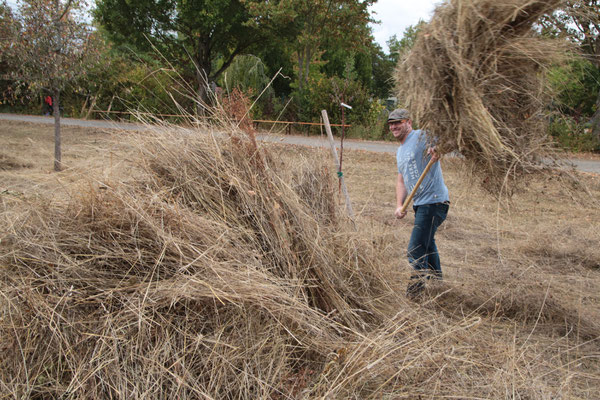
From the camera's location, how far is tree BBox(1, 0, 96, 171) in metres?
8.59

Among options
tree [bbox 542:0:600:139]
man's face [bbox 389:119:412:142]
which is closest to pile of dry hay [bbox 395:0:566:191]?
tree [bbox 542:0:600:139]

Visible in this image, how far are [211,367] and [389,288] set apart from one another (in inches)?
53.3

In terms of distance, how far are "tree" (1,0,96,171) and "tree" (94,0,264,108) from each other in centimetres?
893

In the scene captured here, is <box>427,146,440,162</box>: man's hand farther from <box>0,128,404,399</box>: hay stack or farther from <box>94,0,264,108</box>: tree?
<box>94,0,264,108</box>: tree

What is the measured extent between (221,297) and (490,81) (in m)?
1.89

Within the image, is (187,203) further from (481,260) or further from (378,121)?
(378,121)

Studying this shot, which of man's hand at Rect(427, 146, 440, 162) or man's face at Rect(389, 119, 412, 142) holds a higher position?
man's face at Rect(389, 119, 412, 142)

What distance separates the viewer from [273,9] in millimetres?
17984

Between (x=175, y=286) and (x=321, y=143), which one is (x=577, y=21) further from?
(x=175, y=286)

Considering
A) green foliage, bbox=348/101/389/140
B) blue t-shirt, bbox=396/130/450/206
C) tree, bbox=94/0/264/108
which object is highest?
tree, bbox=94/0/264/108

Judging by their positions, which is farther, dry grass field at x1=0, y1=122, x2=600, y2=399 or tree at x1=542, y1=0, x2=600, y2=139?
tree at x1=542, y1=0, x2=600, y2=139

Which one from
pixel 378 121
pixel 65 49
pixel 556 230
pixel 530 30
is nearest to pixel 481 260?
pixel 556 230

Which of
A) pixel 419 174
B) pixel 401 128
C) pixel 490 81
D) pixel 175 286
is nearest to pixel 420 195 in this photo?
pixel 419 174

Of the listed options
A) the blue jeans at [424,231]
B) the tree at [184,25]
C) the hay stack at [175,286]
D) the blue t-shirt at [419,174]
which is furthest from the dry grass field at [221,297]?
the tree at [184,25]
